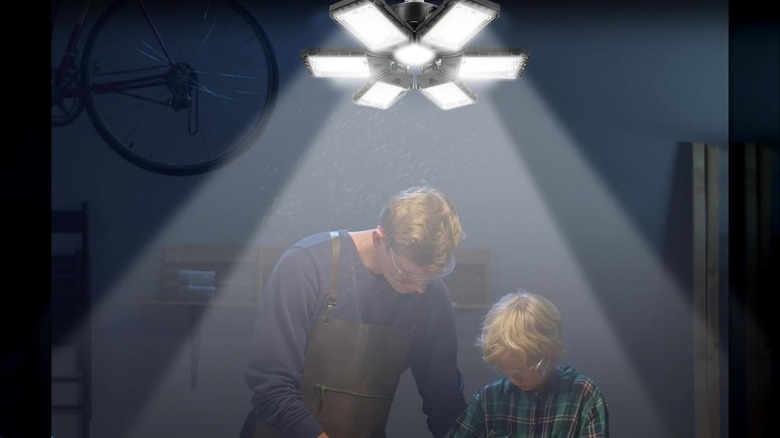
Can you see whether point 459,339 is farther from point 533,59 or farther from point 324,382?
point 533,59

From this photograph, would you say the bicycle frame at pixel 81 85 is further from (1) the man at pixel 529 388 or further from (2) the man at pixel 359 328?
(1) the man at pixel 529 388

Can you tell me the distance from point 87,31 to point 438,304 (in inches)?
78.6

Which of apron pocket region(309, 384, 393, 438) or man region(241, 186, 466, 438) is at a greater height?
man region(241, 186, 466, 438)

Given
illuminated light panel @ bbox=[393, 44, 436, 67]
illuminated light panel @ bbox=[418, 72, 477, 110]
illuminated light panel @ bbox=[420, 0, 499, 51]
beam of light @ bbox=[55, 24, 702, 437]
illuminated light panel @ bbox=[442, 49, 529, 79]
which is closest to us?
illuminated light panel @ bbox=[420, 0, 499, 51]

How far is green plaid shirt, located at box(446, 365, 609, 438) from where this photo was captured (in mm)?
3525

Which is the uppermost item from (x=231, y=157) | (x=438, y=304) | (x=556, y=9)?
(x=556, y=9)

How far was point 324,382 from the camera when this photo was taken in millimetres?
3633

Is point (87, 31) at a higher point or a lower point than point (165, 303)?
higher

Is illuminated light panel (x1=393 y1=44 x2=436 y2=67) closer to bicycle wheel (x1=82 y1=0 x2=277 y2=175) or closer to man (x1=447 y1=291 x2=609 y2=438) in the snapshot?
bicycle wheel (x1=82 y1=0 x2=277 y2=175)

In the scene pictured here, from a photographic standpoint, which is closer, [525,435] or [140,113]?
[525,435]

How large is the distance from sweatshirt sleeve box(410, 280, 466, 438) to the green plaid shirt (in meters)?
0.10

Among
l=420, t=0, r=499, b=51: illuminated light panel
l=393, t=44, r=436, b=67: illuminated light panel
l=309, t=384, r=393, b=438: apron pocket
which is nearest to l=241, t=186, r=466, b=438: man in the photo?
l=309, t=384, r=393, b=438: apron pocket

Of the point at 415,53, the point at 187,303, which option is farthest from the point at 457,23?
the point at 187,303

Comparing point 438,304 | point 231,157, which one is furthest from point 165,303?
point 438,304
